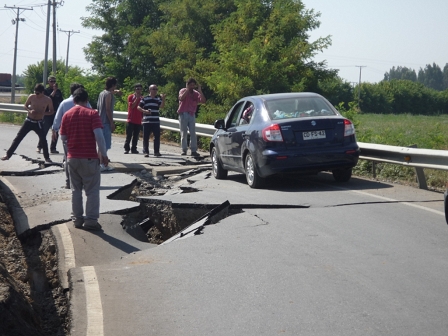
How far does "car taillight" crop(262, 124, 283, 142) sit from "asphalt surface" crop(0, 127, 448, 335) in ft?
2.64

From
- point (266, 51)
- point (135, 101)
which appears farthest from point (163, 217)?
point (266, 51)

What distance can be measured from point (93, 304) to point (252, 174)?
6581mm

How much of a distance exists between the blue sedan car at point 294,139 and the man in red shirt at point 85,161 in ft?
10.8

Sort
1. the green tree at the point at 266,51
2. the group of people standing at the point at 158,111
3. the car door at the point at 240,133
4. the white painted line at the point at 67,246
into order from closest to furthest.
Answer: the white painted line at the point at 67,246 < the car door at the point at 240,133 < the group of people standing at the point at 158,111 < the green tree at the point at 266,51

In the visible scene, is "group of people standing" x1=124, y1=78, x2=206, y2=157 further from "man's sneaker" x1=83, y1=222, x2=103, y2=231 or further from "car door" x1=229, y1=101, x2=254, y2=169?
"man's sneaker" x1=83, y1=222, x2=103, y2=231

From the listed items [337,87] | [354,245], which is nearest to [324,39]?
[337,87]

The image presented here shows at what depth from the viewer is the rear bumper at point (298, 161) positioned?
11531 millimetres

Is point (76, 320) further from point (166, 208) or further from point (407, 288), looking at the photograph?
point (166, 208)

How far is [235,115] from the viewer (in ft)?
44.4

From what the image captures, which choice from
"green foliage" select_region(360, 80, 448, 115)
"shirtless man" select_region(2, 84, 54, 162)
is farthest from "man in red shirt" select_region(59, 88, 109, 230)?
"green foliage" select_region(360, 80, 448, 115)

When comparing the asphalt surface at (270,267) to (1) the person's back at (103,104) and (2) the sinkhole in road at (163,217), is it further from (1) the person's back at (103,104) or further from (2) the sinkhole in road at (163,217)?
(1) the person's back at (103,104)

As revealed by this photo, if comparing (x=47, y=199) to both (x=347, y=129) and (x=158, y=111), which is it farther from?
(x=158, y=111)

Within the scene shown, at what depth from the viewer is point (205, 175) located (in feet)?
46.8

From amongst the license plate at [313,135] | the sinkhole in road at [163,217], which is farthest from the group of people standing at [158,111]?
the sinkhole in road at [163,217]
